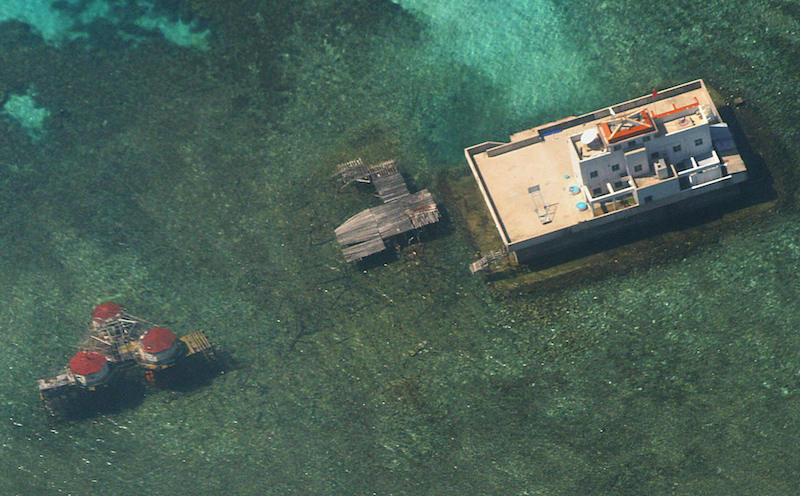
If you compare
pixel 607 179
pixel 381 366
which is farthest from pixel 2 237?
pixel 607 179

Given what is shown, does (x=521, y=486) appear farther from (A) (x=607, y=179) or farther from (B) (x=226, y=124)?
(B) (x=226, y=124)

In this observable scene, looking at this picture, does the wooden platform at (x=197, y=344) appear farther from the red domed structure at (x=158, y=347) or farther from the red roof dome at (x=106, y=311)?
the red roof dome at (x=106, y=311)

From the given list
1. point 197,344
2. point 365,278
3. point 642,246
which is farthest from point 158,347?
point 642,246

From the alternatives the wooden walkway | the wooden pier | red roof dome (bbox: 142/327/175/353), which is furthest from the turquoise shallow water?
red roof dome (bbox: 142/327/175/353)

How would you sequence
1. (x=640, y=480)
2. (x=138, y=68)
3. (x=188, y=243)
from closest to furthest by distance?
(x=640, y=480)
(x=188, y=243)
(x=138, y=68)

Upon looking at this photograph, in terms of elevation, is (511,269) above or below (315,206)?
below

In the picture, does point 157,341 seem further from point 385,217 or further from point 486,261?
point 486,261

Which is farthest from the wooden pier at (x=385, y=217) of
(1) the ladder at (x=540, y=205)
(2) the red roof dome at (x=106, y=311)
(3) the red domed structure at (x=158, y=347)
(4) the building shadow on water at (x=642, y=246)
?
(2) the red roof dome at (x=106, y=311)
